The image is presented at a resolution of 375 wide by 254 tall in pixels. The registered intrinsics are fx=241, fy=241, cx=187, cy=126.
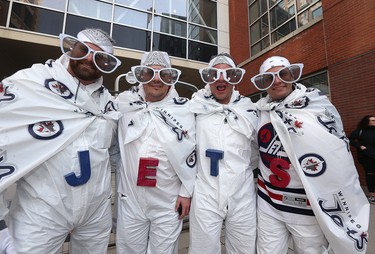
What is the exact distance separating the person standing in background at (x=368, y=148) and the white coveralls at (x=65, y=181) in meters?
5.55

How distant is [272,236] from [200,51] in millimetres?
9399

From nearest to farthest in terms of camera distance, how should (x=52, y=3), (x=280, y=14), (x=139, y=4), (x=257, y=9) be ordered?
(x=52, y=3) < (x=280, y=14) < (x=139, y=4) < (x=257, y=9)

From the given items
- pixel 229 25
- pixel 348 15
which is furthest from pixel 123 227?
pixel 229 25

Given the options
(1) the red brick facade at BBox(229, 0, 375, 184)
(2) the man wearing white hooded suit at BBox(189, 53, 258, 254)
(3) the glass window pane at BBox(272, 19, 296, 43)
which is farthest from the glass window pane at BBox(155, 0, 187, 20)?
(2) the man wearing white hooded suit at BBox(189, 53, 258, 254)

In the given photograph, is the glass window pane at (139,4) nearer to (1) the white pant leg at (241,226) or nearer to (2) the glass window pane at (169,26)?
(2) the glass window pane at (169,26)

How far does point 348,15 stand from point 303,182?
637 centimetres

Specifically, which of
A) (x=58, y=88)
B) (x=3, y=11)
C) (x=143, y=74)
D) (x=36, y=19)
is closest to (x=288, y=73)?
(x=143, y=74)

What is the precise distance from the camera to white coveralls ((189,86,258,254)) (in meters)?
2.21

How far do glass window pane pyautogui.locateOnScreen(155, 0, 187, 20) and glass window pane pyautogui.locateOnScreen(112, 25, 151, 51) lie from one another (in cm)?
123

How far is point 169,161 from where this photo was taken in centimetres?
229

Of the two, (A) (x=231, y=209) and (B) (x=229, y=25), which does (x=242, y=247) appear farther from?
(B) (x=229, y=25)

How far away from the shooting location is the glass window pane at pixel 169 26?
381 inches

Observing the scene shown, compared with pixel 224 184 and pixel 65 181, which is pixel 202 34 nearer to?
pixel 224 184

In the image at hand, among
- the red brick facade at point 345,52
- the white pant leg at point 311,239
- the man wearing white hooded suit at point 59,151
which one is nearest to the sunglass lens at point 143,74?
the man wearing white hooded suit at point 59,151
